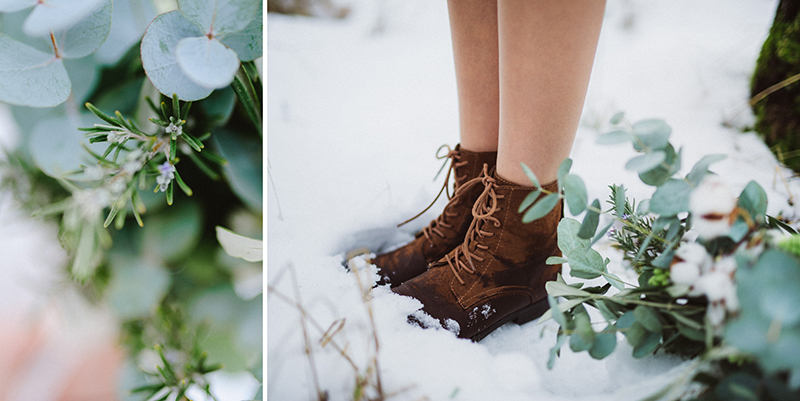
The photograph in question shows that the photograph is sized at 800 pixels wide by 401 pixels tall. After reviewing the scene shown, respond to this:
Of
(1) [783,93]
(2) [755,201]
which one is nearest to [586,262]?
(2) [755,201]

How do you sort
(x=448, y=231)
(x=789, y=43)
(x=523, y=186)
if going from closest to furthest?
(x=523, y=186) < (x=448, y=231) < (x=789, y=43)

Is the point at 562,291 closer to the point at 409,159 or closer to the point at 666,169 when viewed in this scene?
the point at 666,169

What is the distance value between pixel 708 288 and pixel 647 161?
8cm

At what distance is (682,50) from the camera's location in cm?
126

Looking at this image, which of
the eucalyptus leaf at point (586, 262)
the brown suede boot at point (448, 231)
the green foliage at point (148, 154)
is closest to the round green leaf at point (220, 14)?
the green foliage at point (148, 154)

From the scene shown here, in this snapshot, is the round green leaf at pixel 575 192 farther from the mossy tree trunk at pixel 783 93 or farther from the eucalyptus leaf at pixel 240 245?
the mossy tree trunk at pixel 783 93

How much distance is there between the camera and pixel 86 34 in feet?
0.84

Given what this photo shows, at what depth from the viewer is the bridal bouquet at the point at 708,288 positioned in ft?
0.55

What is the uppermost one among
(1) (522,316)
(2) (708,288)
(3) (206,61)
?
(3) (206,61)

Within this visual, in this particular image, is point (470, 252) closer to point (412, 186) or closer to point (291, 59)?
point (412, 186)

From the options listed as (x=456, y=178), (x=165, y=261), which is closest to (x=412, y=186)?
(x=456, y=178)

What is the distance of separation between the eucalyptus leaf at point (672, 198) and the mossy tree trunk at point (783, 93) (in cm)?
86

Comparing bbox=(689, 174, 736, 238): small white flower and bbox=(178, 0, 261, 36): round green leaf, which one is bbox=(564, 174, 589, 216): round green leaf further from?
bbox=(178, 0, 261, 36): round green leaf

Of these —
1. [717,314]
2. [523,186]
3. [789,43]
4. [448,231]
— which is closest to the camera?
[717,314]
